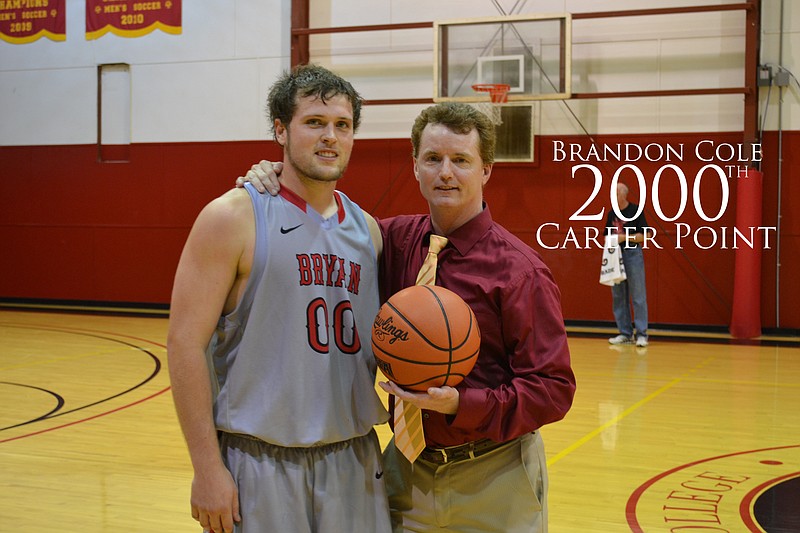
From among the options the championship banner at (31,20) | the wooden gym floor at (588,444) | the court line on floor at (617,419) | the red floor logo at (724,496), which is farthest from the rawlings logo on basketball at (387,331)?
the championship banner at (31,20)

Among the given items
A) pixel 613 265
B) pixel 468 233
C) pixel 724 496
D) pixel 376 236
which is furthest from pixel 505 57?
pixel 468 233

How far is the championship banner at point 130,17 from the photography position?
1341 centimetres

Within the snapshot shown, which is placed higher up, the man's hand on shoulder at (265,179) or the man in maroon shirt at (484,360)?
the man's hand on shoulder at (265,179)

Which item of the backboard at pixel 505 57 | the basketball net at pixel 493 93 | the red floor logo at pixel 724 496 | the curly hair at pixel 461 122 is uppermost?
the backboard at pixel 505 57

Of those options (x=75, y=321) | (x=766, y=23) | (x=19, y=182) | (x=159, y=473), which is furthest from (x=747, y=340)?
(x=19, y=182)

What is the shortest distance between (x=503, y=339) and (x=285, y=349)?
58cm

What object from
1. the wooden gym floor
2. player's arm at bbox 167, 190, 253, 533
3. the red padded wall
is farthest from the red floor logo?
the red padded wall

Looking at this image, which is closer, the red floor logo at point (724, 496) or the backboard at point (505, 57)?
the red floor logo at point (724, 496)

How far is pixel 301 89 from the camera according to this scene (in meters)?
2.32

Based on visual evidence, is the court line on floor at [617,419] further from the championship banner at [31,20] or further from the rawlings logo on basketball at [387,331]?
the championship banner at [31,20]

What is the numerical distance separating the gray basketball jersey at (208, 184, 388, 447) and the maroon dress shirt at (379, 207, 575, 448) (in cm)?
24

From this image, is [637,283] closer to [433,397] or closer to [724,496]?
[724,496]

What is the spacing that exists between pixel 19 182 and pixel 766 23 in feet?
37.4

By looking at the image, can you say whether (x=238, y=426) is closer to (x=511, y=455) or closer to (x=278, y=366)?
(x=278, y=366)
